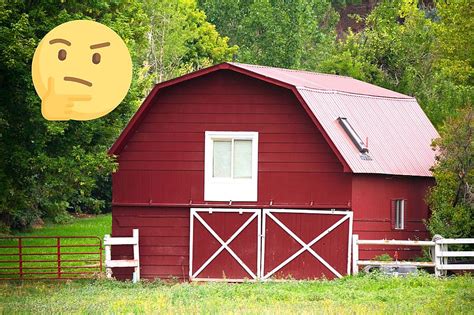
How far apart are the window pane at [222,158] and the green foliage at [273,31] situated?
145 feet

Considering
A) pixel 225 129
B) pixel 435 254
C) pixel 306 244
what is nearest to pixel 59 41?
pixel 225 129

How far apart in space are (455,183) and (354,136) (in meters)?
2.84

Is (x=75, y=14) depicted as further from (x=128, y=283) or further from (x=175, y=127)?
(x=128, y=283)

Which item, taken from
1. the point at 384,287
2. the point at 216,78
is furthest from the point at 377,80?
the point at 384,287

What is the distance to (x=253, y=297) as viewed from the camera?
29656 millimetres

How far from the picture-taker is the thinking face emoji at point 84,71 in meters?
26.5

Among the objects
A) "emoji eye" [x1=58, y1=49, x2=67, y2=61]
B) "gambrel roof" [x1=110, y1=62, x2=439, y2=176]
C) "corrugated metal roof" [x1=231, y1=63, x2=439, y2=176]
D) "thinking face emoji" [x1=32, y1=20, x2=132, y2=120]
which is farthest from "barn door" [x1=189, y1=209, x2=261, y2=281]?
"emoji eye" [x1=58, y1=49, x2=67, y2=61]

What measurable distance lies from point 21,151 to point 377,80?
895 inches

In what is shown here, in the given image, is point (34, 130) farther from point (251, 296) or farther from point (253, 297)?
point (253, 297)

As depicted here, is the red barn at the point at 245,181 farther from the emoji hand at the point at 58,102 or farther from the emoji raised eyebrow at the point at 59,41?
the emoji hand at the point at 58,102

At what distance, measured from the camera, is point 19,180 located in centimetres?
3691

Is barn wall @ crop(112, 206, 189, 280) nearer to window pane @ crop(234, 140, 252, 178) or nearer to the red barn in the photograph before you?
the red barn

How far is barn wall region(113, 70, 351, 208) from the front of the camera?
3519 cm

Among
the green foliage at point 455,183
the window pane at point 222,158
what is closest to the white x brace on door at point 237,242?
the window pane at point 222,158
